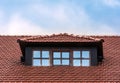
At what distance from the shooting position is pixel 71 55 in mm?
33812

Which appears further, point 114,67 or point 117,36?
point 117,36

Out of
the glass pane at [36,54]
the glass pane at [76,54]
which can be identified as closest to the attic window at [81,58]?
the glass pane at [76,54]

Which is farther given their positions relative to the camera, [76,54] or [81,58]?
[76,54]

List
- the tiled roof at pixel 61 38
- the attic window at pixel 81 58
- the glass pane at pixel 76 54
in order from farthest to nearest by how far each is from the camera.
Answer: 1. the tiled roof at pixel 61 38
2. the glass pane at pixel 76 54
3. the attic window at pixel 81 58

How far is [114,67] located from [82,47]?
2.47m

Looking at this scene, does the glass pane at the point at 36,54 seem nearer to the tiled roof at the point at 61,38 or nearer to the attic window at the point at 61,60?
the tiled roof at the point at 61,38

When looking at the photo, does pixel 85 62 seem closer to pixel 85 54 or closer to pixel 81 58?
pixel 81 58

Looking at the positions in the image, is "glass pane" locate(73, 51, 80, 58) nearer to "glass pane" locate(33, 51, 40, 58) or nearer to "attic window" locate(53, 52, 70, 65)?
"attic window" locate(53, 52, 70, 65)

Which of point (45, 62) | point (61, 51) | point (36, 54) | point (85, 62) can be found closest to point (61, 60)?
point (61, 51)

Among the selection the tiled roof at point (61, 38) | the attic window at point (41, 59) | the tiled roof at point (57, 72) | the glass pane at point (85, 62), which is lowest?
the tiled roof at point (57, 72)

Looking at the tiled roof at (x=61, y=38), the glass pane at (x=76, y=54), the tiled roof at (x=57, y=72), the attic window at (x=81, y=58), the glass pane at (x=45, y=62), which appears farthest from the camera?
the tiled roof at (x=61, y=38)

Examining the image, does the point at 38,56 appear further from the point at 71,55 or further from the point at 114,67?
the point at 114,67

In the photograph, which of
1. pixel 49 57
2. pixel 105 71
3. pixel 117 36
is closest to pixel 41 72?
pixel 49 57

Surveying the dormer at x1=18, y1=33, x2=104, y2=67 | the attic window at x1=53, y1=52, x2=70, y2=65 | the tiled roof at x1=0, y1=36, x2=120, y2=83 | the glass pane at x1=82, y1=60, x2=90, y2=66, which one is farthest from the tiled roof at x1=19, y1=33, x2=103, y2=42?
the tiled roof at x1=0, y1=36, x2=120, y2=83
